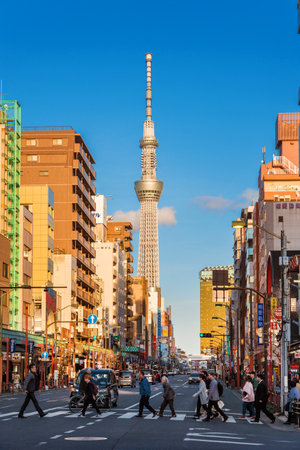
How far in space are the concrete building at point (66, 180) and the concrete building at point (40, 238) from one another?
15.9 m

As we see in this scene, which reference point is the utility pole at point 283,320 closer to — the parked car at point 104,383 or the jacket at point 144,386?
the jacket at point 144,386

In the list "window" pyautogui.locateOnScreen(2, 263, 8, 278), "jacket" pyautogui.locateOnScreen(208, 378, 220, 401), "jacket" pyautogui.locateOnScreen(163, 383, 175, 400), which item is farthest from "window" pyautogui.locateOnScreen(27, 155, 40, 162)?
"jacket" pyautogui.locateOnScreen(208, 378, 220, 401)

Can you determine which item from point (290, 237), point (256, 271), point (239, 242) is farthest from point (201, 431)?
point (239, 242)

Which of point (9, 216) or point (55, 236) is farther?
point (55, 236)

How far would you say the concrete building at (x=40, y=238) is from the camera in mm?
114188

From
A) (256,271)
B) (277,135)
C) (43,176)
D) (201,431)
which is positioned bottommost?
(201,431)

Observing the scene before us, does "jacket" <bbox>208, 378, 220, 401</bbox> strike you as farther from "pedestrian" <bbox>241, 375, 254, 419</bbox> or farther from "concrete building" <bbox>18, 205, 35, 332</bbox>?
"concrete building" <bbox>18, 205, 35, 332</bbox>

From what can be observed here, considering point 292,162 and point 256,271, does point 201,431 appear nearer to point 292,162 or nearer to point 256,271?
point 256,271

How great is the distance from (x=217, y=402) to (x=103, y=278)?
144928 mm

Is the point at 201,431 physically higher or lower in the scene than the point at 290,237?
lower

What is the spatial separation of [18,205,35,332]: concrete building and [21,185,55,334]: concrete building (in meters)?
5.35

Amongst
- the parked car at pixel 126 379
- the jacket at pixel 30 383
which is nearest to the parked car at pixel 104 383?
the jacket at pixel 30 383

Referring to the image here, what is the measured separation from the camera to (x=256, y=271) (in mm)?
136125

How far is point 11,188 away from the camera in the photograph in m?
101
